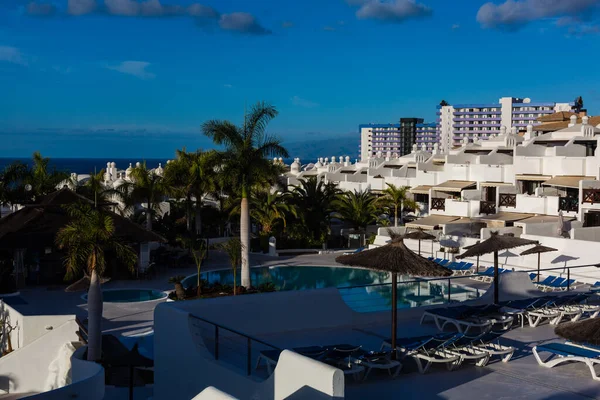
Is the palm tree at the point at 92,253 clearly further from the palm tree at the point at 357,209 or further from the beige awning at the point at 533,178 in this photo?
the beige awning at the point at 533,178

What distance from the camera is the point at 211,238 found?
112 feet

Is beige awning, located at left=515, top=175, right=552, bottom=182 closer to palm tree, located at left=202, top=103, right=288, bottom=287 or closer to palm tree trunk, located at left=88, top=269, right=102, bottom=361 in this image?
palm tree, located at left=202, top=103, right=288, bottom=287

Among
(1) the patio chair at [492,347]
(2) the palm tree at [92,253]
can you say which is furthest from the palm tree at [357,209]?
(1) the patio chair at [492,347]

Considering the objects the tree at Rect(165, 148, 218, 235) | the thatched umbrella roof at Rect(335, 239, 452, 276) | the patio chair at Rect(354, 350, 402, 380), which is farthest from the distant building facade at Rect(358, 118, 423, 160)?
the patio chair at Rect(354, 350, 402, 380)

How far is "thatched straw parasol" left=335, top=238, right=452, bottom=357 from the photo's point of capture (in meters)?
11.0

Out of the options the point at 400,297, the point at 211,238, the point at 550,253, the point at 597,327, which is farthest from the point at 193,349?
the point at 211,238

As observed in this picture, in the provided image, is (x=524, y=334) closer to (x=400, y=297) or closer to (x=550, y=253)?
(x=400, y=297)

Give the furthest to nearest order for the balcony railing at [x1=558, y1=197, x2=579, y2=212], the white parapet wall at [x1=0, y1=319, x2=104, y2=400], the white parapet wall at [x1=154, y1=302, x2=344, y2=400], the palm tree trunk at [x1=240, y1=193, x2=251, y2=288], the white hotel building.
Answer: the white hotel building, the balcony railing at [x1=558, y1=197, x2=579, y2=212], the palm tree trunk at [x1=240, y1=193, x2=251, y2=288], the white parapet wall at [x1=0, y1=319, x2=104, y2=400], the white parapet wall at [x1=154, y1=302, x2=344, y2=400]

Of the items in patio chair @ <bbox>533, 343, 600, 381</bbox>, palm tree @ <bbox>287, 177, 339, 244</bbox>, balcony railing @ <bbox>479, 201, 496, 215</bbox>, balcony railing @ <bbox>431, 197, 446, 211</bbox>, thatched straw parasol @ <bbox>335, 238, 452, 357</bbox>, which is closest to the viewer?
patio chair @ <bbox>533, 343, 600, 381</bbox>

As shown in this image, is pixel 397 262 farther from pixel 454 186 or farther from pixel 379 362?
pixel 454 186

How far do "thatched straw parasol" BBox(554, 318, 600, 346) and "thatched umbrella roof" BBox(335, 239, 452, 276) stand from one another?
278 centimetres

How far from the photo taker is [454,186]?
39.6 metres

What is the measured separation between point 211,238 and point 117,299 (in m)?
10.7

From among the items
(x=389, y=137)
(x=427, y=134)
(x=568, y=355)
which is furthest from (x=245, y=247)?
(x=389, y=137)
